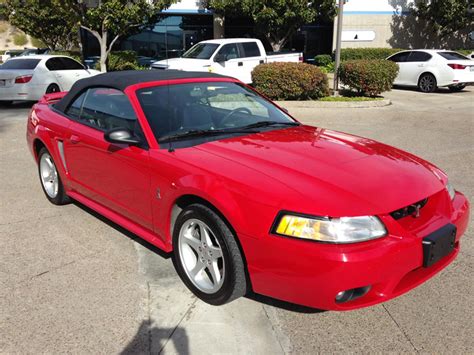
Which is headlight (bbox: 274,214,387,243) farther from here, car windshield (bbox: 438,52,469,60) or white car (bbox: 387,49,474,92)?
car windshield (bbox: 438,52,469,60)

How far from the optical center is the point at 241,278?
2.89m

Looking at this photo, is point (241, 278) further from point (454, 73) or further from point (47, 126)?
point (454, 73)

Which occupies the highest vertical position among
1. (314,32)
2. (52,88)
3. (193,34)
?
(314,32)

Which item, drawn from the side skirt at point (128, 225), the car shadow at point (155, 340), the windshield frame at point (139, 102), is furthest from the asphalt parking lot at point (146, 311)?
the windshield frame at point (139, 102)

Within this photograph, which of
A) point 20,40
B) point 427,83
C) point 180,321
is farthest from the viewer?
point 20,40

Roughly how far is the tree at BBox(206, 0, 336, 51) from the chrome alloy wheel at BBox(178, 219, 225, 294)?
20.3 metres

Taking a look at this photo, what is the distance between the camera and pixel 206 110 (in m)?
3.99

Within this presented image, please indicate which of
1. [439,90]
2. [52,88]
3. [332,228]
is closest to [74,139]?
[332,228]

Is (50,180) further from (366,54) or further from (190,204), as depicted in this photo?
(366,54)

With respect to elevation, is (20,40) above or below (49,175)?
above

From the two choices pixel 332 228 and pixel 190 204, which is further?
pixel 190 204

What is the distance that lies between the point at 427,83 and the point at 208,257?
15.1 metres

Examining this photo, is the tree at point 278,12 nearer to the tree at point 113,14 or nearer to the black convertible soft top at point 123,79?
the tree at point 113,14

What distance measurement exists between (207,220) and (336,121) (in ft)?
26.6
